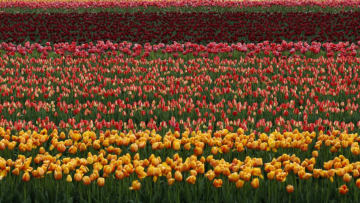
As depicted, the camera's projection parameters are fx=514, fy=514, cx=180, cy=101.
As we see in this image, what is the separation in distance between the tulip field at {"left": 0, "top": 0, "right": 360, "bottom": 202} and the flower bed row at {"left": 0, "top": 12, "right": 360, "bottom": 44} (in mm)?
69

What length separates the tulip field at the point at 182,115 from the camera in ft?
12.6

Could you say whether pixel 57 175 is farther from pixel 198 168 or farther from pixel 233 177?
pixel 233 177

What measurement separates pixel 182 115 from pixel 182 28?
9747 millimetres

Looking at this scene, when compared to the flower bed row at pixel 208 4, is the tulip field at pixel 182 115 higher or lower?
lower

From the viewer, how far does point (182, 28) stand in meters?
16.1

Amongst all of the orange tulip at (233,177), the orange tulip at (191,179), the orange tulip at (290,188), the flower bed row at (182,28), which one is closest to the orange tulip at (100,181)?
the orange tulip at (191,179)

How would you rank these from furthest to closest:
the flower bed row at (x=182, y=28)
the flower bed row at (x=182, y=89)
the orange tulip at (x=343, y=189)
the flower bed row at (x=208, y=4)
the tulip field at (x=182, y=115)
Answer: the flower bed row at (x=208, y=4) < the flower bed row at (x=182, y=28) < the flower bed row at (x=182, y=89) < the tulip field at (x=182, y=115) < the orange tulip at (x=343, y=189)

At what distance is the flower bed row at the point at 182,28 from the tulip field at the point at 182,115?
0.23 feet

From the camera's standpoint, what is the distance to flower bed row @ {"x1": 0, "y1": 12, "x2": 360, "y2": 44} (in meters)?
15.1

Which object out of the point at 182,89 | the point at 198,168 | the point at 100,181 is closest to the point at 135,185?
the point at 100,181

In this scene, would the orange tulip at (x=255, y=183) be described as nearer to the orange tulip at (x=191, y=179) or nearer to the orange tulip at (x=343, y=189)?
the orange tulip at (x=191, y=179)

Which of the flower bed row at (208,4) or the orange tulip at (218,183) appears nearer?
the orange tulip at (218,183)

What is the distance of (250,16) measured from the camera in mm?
19156

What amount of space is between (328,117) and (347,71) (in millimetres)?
3412
